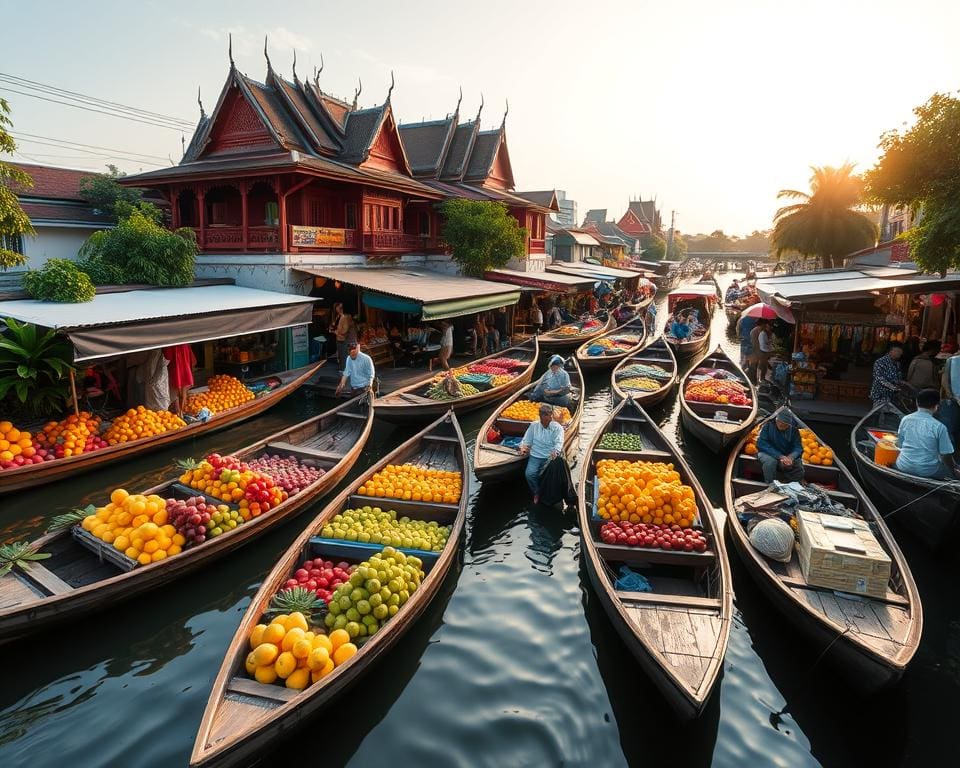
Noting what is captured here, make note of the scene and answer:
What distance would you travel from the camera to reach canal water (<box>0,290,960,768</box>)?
4684 millimetres

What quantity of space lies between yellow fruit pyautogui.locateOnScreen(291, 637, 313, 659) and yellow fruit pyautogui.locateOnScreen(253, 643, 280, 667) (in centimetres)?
15

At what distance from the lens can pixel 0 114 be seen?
903 cm

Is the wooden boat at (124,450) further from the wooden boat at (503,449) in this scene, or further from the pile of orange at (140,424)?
the wooden boat at (503,449)

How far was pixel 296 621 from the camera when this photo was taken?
486cm

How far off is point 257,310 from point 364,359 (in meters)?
2.66

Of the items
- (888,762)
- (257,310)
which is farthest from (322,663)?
(257,310)

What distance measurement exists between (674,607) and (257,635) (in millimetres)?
3819

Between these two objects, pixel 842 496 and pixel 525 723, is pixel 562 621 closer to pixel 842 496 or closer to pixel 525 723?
pixel 525 723

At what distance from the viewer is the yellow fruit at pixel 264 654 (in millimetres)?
4398

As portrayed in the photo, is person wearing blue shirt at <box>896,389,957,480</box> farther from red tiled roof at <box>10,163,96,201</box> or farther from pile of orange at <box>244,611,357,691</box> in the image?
red tiled roof at <box>10,163,96,201</box>

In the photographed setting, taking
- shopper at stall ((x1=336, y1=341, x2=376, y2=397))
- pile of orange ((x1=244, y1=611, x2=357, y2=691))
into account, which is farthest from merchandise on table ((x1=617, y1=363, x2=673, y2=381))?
pile of orange ((x1=244, y1=611, x2=357, y2=691))

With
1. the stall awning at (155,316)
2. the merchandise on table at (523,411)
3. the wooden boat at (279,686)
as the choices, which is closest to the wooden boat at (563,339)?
the merchandise on table at (523,411)

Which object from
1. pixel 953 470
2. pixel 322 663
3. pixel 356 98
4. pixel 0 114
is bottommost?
pixel 322 663

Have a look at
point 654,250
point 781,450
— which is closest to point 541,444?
point 781,450
